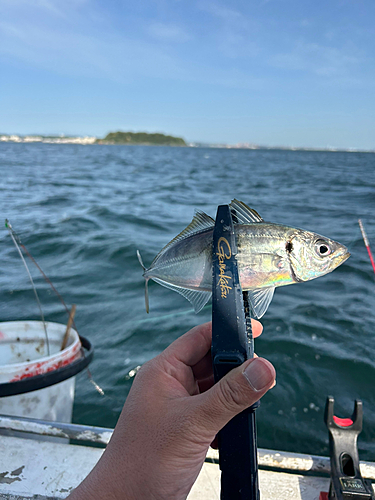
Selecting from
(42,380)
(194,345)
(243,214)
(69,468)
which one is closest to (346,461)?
(194,345)

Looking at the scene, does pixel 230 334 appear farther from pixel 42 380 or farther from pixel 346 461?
pixel 42 380

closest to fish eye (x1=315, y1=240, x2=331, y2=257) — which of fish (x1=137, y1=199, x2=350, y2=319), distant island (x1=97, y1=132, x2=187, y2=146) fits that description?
fish (x1=137, y1=199, x2=350, y2=319)

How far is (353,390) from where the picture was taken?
454 centimetres

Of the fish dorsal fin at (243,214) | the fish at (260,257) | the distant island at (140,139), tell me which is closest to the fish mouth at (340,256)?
the fish at (260,257)

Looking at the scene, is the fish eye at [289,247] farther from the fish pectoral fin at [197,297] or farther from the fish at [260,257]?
the fish pectoral fin at [197,297]

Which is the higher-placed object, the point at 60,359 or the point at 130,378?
the point at 60,359

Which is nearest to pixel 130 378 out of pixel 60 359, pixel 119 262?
pixel 60 359

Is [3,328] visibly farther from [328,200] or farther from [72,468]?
[328,200]

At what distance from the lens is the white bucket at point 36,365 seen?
3.05 meters

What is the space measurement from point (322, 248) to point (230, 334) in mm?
479

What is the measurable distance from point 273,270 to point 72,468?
2.30m

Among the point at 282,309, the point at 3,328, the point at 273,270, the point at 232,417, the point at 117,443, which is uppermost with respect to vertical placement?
the point at 273,270

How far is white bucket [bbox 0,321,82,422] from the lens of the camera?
305cm

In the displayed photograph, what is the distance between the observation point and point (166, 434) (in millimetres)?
1366
